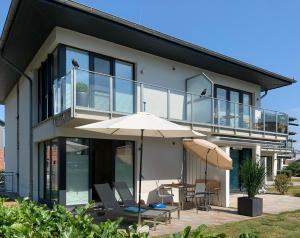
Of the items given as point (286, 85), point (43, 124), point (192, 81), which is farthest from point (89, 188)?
point (286, 85)

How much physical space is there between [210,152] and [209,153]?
3.7 inches

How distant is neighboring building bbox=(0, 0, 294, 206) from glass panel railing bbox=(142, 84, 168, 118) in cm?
4

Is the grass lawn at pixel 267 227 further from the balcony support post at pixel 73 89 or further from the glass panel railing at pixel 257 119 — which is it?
the glass panel railing at pixel 257 119

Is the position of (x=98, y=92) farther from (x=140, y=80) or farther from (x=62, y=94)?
(x=140, y=80)

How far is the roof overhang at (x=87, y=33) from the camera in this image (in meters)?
11.0

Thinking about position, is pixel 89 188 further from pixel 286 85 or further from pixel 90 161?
pixel 286 85

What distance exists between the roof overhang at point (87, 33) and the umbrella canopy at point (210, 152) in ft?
12.5

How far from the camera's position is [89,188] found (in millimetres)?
13148

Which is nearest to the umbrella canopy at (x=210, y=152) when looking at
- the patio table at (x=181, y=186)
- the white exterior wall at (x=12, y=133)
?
the patio table at (x=181, y=186)

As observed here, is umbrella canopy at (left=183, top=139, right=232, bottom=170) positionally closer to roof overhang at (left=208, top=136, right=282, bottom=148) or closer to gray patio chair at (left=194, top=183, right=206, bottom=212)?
gray patio chair at (left=194, top=183, right=206, bottom=212)

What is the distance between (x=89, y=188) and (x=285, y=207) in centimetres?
753

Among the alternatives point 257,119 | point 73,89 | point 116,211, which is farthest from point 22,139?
point 257,119

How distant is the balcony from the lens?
1149 centimetres

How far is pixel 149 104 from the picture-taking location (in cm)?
1377
